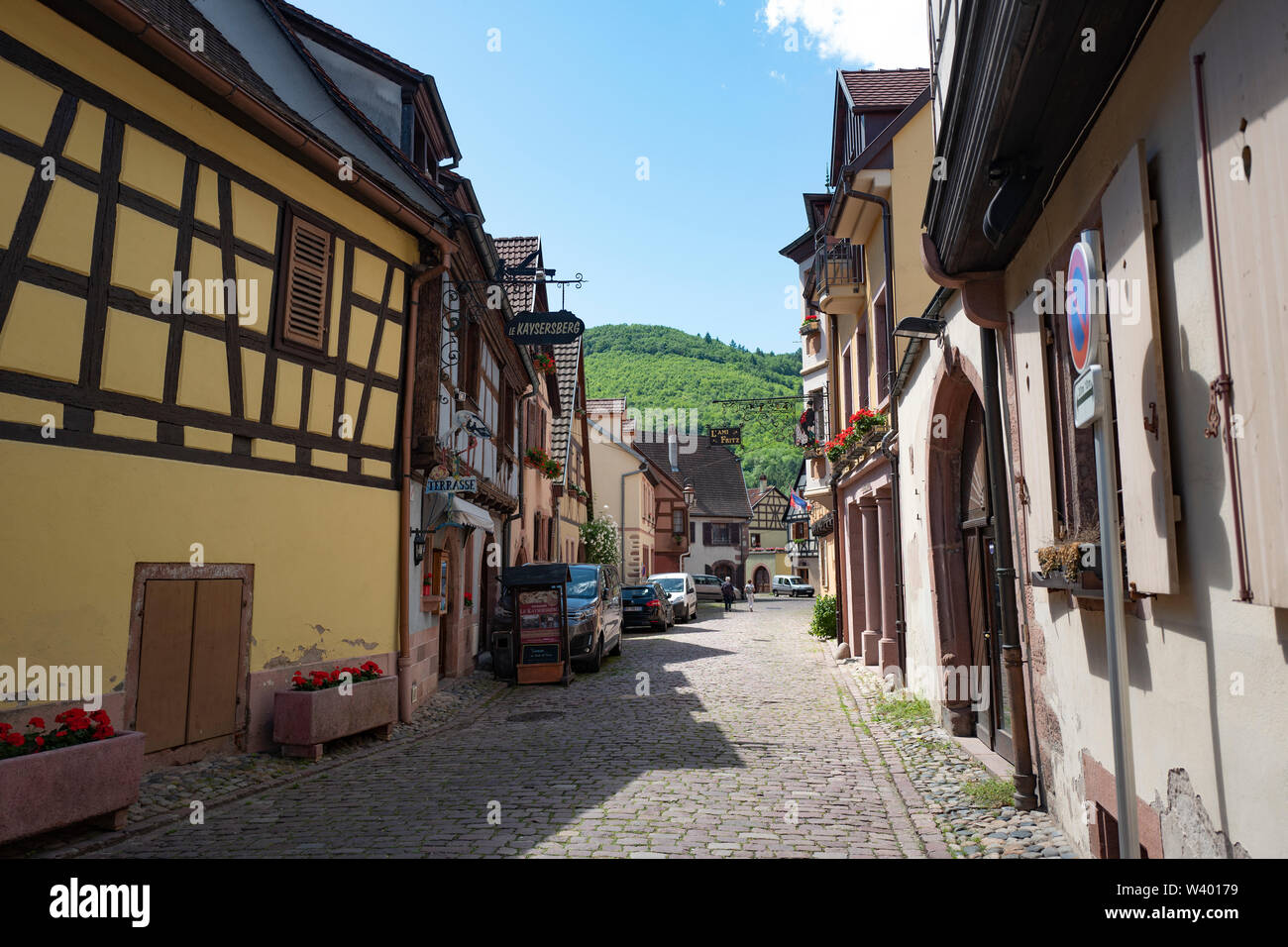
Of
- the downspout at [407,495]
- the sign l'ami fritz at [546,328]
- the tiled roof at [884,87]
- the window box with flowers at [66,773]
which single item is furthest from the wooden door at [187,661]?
the tiled roof at [884,87]

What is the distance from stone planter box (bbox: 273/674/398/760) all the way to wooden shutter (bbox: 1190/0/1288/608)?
7413 mm

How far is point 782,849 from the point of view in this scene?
17.1ft

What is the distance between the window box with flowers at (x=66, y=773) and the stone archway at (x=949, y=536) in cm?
686

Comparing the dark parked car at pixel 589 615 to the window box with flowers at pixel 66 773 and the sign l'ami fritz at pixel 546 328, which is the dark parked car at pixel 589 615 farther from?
the window box with flowers at pixel 66 773

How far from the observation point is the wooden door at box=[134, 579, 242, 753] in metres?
7.26

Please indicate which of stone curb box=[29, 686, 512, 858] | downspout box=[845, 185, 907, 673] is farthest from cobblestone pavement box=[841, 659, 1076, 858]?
stone curb box=[29, 686, 512, 858]

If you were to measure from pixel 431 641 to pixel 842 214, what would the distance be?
875 centimetres

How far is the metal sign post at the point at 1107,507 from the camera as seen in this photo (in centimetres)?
296

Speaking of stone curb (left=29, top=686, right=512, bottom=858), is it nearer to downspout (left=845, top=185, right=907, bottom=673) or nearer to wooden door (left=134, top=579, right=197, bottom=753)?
wooden door (left=134, top=579, right=197, bottom=753)

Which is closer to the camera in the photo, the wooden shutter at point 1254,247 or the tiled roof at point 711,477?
the wooden shutter at point 1254,247

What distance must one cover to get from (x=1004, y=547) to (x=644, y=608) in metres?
19.4

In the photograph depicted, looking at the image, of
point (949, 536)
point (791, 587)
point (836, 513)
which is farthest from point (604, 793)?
point (791, 587)

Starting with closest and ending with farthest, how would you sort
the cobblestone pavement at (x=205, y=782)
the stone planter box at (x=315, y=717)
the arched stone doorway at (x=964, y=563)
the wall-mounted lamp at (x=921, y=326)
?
the cobblestone pavement at (x=205, y=782) < the arched stone doorway at (x=964, y=563) < the wall-mounted lamp at (x=921, y=326) < the stone planter box at (x=315, y=717)
